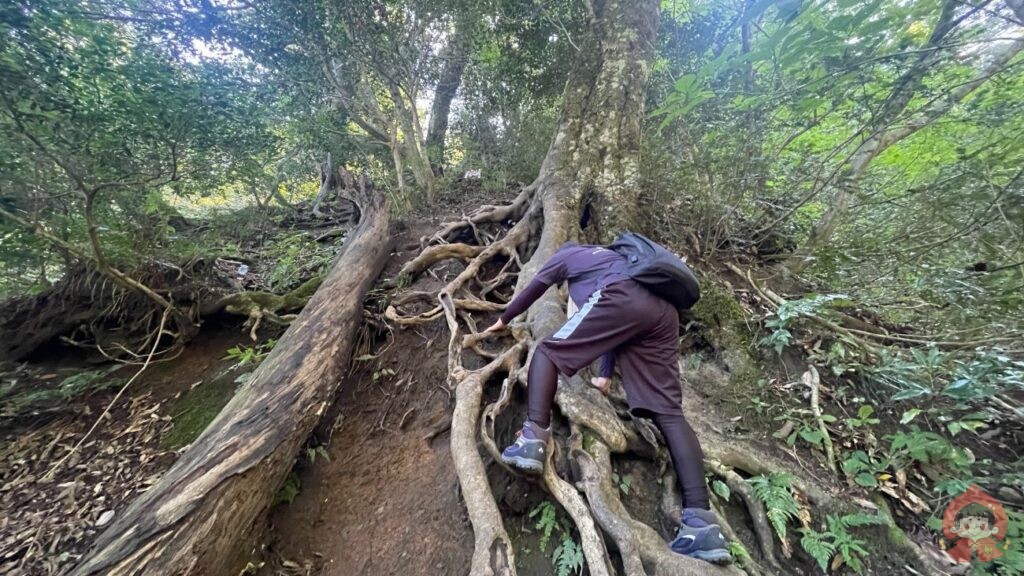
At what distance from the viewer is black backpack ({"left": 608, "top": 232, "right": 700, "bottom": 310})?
2.22m

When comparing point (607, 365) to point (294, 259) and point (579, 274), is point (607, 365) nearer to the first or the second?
point (579, 274)

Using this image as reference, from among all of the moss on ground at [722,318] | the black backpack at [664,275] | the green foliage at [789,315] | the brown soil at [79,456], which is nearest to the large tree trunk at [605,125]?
the moss on ground at [722,318]

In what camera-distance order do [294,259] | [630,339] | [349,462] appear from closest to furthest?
[630,339] < [349,462] < [294,259]

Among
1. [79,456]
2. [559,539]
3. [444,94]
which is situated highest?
[444,94]

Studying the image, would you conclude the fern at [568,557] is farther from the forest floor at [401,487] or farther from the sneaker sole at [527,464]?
the sneaker sole at [527,464]

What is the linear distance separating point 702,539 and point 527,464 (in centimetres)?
88

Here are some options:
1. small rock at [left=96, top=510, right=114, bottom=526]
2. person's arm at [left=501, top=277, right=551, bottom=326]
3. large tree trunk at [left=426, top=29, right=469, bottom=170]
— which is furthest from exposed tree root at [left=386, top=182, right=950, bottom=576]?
large tree trunk at [left=426, top=29, right=469, bottom=170]

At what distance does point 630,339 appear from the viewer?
7.62 ft

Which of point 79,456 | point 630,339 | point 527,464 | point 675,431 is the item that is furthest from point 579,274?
point 79,456

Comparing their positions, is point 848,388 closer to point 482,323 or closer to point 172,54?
point 482,323

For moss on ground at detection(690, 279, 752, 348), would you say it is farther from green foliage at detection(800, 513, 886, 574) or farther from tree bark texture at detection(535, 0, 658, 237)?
green foliage at detection(800, 513, 886, 574)

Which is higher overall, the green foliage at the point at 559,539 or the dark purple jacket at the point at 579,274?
the dark purple jacket at the point at 579,274

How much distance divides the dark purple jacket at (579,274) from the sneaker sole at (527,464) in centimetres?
88

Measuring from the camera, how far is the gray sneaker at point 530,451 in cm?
210
